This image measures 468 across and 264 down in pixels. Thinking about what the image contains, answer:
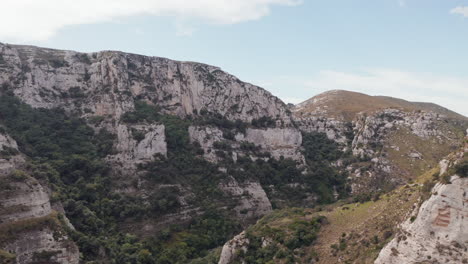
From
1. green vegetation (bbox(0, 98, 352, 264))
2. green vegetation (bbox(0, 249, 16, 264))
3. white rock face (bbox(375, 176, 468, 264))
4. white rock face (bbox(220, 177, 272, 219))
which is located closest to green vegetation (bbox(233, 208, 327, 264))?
green vegetation (bbox(0, 98, 352, 264))

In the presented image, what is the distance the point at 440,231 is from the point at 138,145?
53600 mm

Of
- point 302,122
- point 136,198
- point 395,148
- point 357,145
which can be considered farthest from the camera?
point 302,122

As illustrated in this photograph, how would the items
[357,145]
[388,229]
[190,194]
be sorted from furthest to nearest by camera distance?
1. [357,145]
2. [190,194]
3. [388,229]

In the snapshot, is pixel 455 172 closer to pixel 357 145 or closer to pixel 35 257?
pixel 35 257

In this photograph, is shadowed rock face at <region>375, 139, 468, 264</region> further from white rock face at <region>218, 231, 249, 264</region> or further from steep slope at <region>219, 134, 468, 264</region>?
white rock face at <region>218, 231, 249, 264</region>

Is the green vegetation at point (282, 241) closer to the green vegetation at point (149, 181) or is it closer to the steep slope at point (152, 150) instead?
the green vegetation at point (149, 181)

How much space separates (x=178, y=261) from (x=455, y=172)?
36015 mm

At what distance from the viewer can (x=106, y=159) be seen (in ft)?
205

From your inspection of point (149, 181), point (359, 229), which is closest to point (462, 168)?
point (359, 229)

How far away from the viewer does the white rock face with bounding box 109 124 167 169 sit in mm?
63938

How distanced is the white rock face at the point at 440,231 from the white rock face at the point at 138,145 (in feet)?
162

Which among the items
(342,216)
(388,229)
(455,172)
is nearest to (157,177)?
(342,216)

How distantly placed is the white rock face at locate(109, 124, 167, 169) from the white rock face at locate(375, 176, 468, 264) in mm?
49430

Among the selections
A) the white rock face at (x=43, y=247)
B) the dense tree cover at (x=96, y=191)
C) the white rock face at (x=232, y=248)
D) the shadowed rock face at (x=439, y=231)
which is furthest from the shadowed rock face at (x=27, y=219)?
the shadowed rock face at (x=439, y=231)
